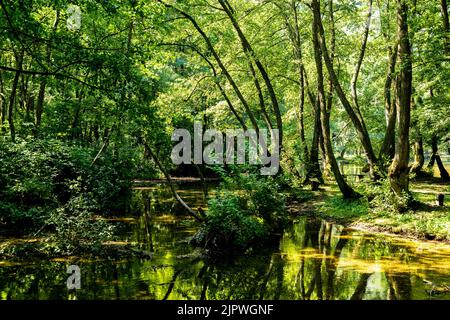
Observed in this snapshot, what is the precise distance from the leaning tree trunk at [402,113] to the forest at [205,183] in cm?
5

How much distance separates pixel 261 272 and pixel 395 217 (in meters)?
6.70

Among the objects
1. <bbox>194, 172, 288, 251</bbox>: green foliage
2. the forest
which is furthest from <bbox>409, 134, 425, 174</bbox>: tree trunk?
<bbox>194, 172, 288, 251</bbox>: green foliage

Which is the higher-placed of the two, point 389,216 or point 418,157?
point 418,157

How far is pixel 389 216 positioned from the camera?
43.5 feet

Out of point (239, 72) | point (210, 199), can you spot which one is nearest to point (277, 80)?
point (239, 72)

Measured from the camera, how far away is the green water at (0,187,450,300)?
7027 millimetres

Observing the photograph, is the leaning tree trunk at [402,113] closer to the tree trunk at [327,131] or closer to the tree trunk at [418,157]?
the tree trunk at [327,131]

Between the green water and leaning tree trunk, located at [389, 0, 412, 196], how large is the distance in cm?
243

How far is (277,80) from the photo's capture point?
78.3 feet

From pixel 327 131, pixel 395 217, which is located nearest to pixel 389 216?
pixel 395 217

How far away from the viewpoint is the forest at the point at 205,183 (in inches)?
301

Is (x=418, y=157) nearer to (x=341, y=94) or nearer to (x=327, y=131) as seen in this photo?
(x=327, y=131)

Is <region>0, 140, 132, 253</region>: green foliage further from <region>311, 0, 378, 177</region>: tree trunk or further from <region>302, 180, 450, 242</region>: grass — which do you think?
<region>311, 0, 378, 177</region>: tree trunk

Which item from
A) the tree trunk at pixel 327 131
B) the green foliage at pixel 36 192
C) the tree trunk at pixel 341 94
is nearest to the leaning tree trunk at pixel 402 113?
the tree trunk at pixel 341 94
